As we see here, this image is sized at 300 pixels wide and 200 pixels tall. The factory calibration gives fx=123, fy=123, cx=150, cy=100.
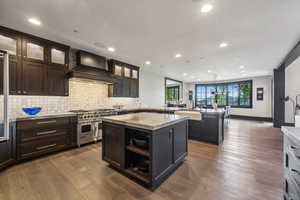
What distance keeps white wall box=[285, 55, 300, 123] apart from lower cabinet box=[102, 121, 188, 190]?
5.31 metres

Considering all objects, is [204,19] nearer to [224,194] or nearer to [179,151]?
[179,151]

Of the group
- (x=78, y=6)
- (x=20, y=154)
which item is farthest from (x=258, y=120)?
(x=20, y=154)

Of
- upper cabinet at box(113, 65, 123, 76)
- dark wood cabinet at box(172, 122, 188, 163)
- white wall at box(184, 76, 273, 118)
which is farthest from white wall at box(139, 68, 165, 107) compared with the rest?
white wall at box(184, 76, 273, 118)

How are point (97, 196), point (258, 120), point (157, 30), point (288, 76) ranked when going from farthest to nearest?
point (258, 120)
point (288, 76)
point (157, 30)
point (97, 196)

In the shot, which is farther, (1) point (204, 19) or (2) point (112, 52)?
(2) point (112, 52)

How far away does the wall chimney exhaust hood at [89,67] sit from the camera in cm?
334

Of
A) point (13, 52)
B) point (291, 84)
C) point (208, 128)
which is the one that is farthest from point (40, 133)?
point (291, 84)

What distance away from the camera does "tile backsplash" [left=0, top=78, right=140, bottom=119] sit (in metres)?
2.74

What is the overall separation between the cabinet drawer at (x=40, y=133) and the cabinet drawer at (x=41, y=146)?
0.08m

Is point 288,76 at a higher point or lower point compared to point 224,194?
higher

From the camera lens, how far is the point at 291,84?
484 cm

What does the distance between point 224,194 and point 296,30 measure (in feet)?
11.2

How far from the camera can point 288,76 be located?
5.00m

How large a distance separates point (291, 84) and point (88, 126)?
24.7ft
